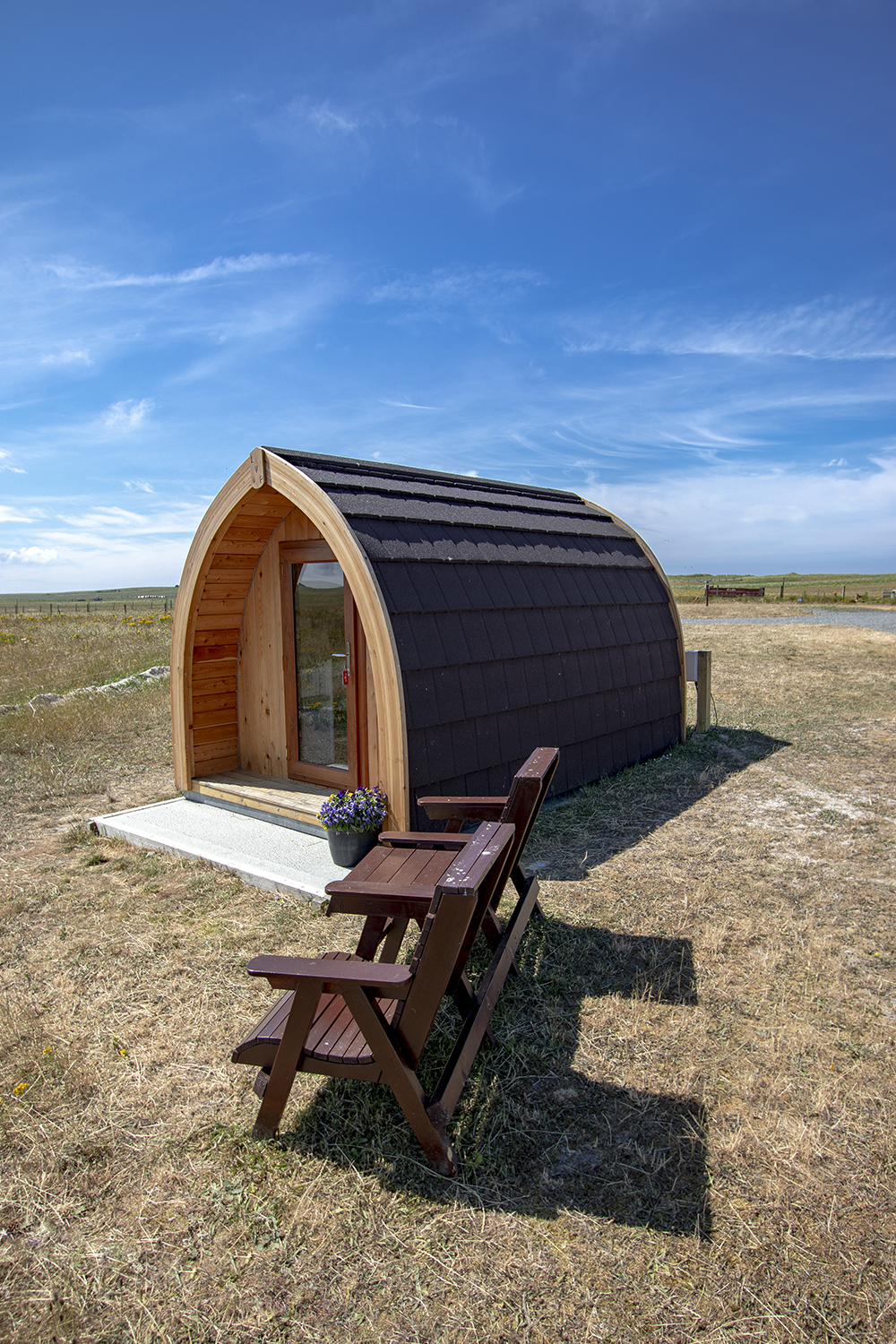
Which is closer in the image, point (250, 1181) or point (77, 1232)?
point (77, 1232)

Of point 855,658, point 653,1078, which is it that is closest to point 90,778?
point 653,1078

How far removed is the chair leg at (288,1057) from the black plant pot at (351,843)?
2310 mm

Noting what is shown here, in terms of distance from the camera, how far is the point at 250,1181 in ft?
8.77

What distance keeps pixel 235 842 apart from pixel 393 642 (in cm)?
209

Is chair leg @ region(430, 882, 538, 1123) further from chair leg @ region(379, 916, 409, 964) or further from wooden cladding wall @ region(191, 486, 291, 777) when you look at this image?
wooden cladding wall @ region(191, 486, 291, 777)

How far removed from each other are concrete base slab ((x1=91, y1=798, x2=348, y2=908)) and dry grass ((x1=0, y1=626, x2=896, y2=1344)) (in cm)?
18

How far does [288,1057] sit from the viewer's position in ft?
8.74

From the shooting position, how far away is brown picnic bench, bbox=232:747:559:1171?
8.77ft

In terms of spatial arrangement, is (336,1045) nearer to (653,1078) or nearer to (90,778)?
(653,1078)

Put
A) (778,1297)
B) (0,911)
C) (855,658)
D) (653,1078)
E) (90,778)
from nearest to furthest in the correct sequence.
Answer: (778,1297), (653,1078), (0,911), (90,778), (855,658)

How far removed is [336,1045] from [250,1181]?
53 centimetres

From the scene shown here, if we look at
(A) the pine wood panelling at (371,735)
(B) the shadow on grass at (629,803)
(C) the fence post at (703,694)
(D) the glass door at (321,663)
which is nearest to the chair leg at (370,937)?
(B) the shadow on grass at (629,803)

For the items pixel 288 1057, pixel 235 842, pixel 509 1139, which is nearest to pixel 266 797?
pixel 235 842

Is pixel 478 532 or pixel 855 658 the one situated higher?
pixel 478 532
